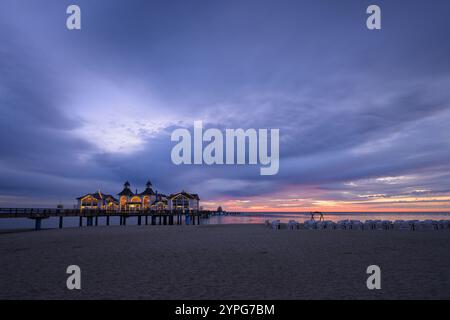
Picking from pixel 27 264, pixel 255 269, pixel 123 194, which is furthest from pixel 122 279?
pixel 123 194

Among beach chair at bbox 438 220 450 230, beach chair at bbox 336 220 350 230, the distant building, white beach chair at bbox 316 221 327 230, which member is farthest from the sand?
the distant building

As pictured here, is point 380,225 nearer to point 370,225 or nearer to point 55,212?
point 370,225

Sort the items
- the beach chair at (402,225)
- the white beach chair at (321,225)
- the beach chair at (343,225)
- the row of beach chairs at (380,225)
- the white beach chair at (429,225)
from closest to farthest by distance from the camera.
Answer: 1. the white beach chair at (429,225)
2. the row of beach chairs at (380,225)
3. the beach chair at (402,225)
4. the beach chair at (343,225)
5. the white beach chair at (321,225)

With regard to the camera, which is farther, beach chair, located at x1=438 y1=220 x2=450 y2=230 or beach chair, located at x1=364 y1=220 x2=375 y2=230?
beach chair, located at x1=364 y1=220 x2=375 y2=230

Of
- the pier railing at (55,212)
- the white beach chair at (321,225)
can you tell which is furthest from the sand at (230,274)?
the pier railing at (55,212)

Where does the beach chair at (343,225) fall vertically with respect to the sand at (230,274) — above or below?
below

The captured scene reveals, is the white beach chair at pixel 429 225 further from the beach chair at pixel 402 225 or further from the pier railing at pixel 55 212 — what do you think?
the pier railing at pixel 55 212

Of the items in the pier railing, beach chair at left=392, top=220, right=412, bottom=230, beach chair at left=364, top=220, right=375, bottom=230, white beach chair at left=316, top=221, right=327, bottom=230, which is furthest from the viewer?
the pier railing

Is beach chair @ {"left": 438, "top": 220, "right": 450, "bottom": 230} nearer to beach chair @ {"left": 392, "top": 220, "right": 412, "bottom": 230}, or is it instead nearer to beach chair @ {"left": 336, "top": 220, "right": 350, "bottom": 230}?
beach chair @ {"left": 392, "top": 220, "right": 412, "bottom": 230}

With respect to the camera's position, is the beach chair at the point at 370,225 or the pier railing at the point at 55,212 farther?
the pier railing at the point at 55,212

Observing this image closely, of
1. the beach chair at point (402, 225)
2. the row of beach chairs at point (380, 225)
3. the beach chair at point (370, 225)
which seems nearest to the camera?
the row of beach chairs at point (380, 225)

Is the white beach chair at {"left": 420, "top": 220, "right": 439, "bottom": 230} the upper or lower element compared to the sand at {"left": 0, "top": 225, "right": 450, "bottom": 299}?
lower

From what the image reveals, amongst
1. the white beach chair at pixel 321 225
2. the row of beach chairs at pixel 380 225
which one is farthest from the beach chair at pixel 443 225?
the white beach chair at pixel 321 225
